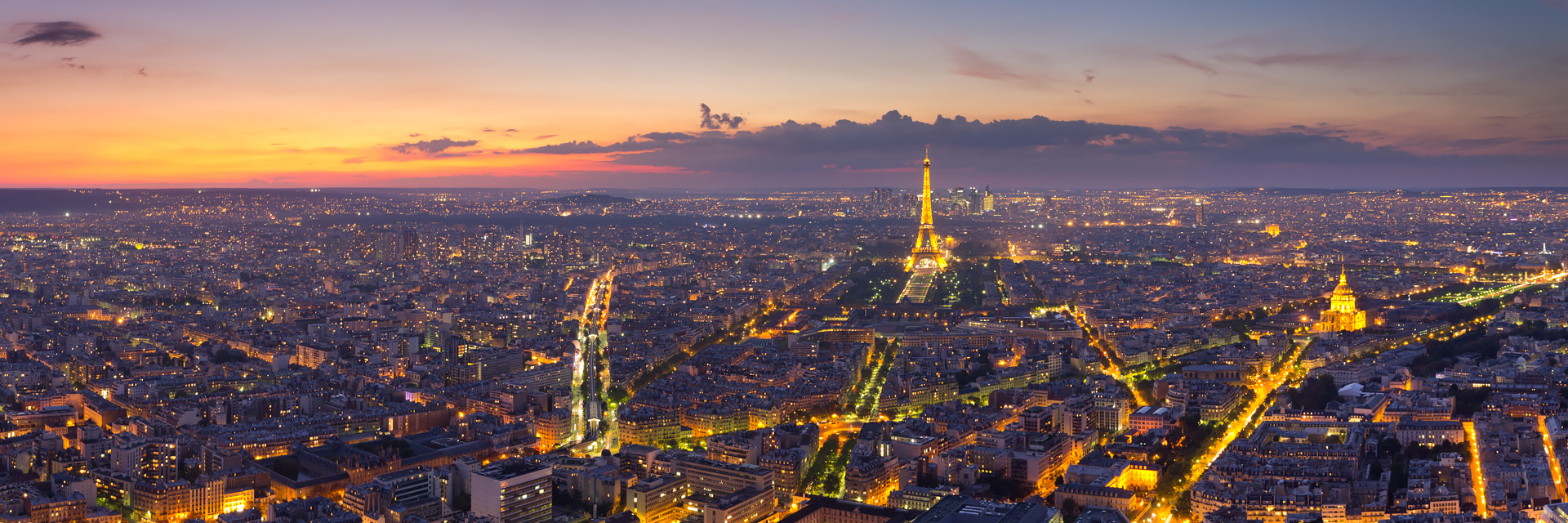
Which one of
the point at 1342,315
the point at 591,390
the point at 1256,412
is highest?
the point at 1342,315

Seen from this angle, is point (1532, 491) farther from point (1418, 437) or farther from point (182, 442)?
point (182, 442)

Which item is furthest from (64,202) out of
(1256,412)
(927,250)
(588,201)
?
(1256,412)

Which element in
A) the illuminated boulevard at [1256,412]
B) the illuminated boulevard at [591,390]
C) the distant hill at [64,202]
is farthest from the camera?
the distant hill at [64,202]

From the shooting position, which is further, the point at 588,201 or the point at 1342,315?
the point at 588,201

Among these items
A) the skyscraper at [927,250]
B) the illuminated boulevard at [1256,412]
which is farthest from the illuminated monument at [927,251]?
the illuminated boulevard at [1256,412]

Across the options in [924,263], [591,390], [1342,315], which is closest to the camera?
[591,390]

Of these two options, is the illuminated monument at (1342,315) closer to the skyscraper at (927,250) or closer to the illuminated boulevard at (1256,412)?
the illuminated boulevard at (1256,412)

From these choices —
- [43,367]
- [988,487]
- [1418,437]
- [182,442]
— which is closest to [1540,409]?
[1418,437]

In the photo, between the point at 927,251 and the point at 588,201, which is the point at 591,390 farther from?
the point at 588,201

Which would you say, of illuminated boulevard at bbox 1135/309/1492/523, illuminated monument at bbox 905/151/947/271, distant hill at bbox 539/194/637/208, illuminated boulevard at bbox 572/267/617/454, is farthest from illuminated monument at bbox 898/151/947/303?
distant hill at bbox 539/194/637/208
